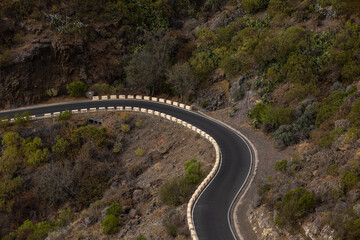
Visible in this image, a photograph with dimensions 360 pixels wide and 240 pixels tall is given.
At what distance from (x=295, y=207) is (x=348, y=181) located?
427cm

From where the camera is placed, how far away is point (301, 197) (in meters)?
31.3

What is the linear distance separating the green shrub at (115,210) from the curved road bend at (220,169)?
8.04 m

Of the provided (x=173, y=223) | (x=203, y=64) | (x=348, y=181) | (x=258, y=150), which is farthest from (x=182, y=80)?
(x=348, y=181)

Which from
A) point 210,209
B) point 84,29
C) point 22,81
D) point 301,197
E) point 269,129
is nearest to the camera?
point 301,197

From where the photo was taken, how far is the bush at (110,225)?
3850 centimetres

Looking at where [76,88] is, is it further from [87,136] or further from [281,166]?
[281,166]

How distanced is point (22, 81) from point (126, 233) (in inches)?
1432

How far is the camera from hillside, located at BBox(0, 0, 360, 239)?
46.5 meters

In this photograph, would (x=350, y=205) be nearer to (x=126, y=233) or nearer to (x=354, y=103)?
(x=354, y=103)

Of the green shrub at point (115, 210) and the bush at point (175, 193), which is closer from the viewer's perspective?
the bush at point (175, 193)

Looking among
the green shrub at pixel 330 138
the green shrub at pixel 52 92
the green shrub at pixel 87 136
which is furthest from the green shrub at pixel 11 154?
the green shrub at pixel 330 138

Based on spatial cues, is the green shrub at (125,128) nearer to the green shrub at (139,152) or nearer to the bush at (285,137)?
the green shrub at (139,152)

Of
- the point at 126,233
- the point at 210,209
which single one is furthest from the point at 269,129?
the point at 126,233

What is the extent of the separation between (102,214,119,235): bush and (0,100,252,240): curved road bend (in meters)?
7.67
